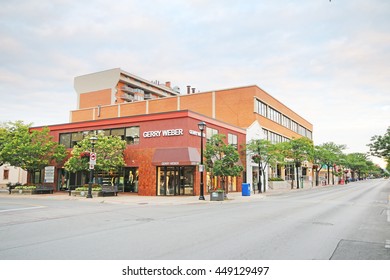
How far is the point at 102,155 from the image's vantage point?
91.0ft

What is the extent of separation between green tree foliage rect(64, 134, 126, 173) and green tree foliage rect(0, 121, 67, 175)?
4687mm

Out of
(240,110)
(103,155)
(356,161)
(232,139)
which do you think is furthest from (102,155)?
(356,161)


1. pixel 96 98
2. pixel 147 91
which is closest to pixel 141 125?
pixel 96 98

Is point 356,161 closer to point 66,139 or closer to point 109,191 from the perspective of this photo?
point 66,139

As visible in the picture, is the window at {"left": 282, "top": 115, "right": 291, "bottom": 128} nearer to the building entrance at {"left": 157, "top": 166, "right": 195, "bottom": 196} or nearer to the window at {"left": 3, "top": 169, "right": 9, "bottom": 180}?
the building entrance at {"left": 157, "top": 166, "right": 195, "bottom": 196}

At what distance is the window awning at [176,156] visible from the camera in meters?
25.8

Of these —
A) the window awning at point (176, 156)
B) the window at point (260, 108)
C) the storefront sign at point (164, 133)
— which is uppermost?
the window at point (260, 108)

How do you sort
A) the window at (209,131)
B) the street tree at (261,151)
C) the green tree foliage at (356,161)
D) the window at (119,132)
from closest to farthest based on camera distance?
the window at (209,131) → the window at (119,132) → the street tree at (261,151) → the green tree foliage at (356,161)

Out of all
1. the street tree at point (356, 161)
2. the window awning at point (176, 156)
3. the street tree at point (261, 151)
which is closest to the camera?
the window awning at point (176, 156)

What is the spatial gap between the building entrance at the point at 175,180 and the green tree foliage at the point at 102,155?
4.05 m

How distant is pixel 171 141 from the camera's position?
27406 millimetres

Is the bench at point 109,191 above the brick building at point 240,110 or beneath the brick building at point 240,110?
beneath

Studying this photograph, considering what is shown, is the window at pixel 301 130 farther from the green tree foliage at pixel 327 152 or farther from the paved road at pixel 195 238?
the paved road at pixel 195 238

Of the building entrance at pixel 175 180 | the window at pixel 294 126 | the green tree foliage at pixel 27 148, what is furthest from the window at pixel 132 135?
the window at pixel 294 126
